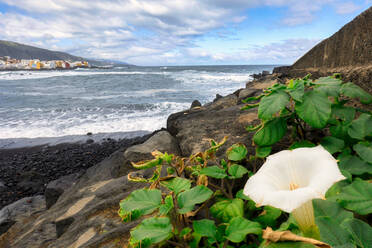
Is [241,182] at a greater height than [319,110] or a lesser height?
lesser

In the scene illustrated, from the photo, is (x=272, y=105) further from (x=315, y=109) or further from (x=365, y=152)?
(x=365, y=152)

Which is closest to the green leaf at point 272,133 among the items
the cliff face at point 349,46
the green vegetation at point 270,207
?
the green vegetation at point 270,207

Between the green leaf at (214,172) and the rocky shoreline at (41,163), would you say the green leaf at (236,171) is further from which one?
the rocky shoreline at (41,163)

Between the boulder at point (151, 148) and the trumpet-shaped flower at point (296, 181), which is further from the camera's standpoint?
the boulder at point (151, 148)

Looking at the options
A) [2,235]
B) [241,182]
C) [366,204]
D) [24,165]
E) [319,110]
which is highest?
[319,110]

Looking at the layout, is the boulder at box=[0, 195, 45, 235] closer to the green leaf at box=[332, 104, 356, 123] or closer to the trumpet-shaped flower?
the trumpet-shaped flower

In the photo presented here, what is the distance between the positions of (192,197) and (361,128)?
0.97 metres

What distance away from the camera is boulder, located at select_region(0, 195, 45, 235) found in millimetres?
3035

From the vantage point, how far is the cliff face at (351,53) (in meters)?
1.96

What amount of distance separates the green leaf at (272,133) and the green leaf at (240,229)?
572 millimetres

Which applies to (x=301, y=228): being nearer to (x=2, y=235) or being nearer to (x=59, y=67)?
(x=2, y=235)

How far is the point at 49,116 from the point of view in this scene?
1082 cm

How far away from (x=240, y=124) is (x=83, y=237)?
1.61 metres

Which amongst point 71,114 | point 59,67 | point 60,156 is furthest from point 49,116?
point 59,67
